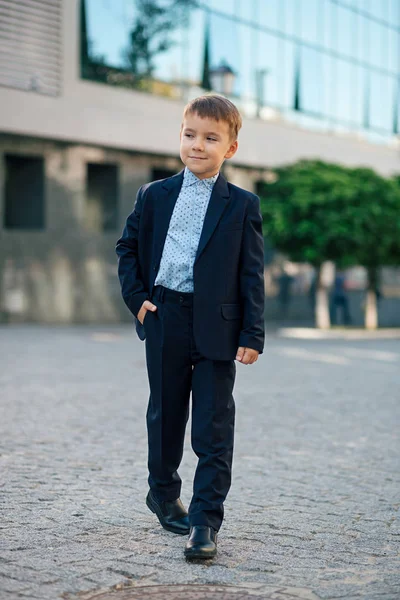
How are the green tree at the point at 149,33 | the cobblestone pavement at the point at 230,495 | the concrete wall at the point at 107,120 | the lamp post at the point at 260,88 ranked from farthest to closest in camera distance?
the lamp post at the point at 260,88 < the green tree at the point at 149,33 < the concrete wall at the point at 107,120 < the cobblestone pavement at the point at 230,495

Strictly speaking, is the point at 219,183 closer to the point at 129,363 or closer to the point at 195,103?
the point at 195,103

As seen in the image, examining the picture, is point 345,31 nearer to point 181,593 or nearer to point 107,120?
point 107,120

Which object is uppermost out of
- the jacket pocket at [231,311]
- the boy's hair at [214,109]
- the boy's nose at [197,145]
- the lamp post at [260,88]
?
the lamp post at [260,88]

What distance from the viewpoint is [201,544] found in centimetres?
421

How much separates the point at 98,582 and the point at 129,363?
11.4m

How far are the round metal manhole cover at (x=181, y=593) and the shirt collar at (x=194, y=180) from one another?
1.66m

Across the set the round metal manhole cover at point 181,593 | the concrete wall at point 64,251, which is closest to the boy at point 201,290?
the round metal manhole cover at point 181,593

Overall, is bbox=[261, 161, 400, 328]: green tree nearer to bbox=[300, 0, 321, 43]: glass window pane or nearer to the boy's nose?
bbox=[300, 0, 321, 43]: glass window pane

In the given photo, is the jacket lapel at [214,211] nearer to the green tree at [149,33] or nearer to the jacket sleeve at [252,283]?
the jacket sleeve at [252,283]

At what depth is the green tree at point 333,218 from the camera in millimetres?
24703

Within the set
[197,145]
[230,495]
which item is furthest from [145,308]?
[230,495]

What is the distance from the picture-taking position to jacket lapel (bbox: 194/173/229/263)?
14.5 ft

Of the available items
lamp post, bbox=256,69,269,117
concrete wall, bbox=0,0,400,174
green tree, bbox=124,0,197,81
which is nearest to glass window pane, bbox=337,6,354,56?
concrete wall, bbox=0,0,400,174

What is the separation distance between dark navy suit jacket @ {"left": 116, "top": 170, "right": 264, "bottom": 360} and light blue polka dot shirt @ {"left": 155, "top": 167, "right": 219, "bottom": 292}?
0.11ft
